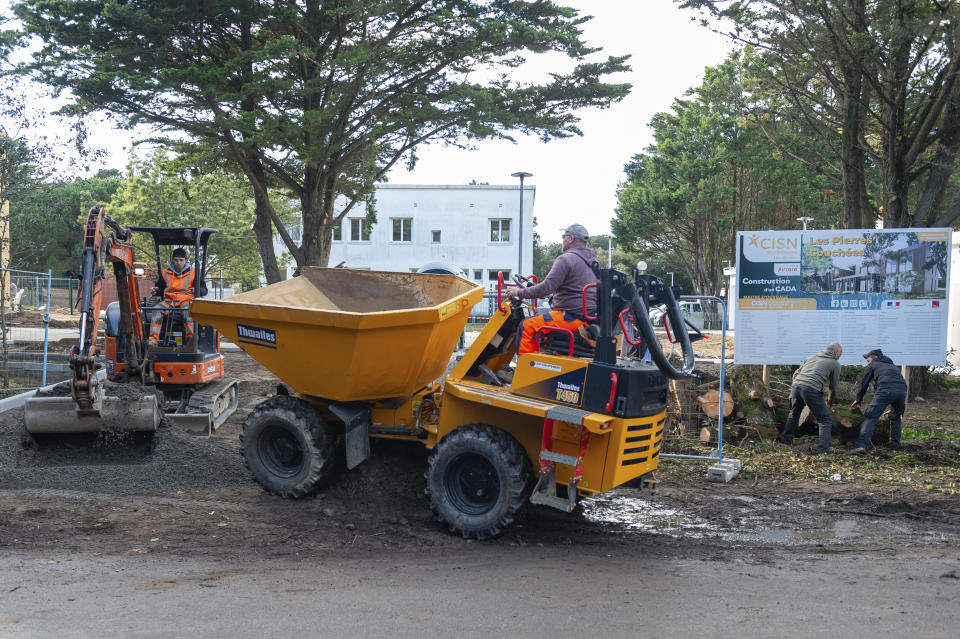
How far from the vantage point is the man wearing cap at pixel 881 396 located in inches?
375

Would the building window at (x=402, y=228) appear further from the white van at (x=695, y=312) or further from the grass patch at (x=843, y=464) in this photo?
the grass patch at (x=843, y=464)

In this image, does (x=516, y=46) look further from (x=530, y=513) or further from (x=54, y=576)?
(x=54, y=576)

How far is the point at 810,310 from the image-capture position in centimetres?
1030

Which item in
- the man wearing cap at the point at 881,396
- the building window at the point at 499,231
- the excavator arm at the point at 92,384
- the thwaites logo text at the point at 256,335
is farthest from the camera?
the building window at the point at 499,231

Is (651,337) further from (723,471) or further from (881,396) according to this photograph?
(881,396)

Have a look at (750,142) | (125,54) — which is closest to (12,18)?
(125,54)

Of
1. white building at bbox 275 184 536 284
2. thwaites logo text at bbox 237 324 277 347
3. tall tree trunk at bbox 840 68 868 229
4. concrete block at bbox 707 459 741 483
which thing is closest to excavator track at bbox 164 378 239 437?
thwaites logo text at bbox 237 324 277 347

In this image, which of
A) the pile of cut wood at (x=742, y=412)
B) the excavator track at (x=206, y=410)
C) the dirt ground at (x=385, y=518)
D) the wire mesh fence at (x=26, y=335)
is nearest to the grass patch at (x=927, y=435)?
the pile of cut wood at (x=742, y=412)

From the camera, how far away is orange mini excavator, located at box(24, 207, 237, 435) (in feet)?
24.4

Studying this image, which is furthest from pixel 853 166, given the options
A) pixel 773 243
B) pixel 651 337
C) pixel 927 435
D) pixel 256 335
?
pixel 256 335

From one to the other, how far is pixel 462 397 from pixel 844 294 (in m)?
6.74

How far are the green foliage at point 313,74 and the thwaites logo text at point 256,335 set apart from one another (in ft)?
28.2

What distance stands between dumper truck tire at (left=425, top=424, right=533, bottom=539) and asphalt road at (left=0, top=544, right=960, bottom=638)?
26cm

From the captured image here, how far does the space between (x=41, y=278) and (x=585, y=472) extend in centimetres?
1137
